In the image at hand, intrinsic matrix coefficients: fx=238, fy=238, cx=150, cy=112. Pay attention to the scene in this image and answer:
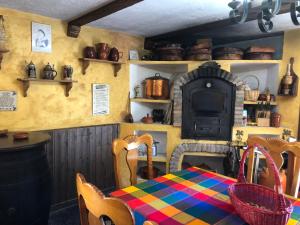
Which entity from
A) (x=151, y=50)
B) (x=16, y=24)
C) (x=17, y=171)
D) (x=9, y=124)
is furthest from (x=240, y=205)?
(x=151, y=50)

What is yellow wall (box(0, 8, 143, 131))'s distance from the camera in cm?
223

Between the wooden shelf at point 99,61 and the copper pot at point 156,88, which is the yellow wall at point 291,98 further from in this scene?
the wooden shelf at point 99,61

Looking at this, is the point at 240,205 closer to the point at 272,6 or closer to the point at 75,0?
→ the point at 272,6

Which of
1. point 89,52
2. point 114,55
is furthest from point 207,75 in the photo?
point 89,52

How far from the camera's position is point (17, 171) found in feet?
5.55

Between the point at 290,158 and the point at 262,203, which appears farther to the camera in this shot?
Answer: the point at 290,158

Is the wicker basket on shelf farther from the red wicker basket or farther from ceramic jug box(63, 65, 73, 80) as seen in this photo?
ceramic jug box(63, 65, 73, 80)

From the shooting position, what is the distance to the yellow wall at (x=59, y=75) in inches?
88.0

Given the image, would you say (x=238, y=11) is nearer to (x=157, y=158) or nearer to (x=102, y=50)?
(x=102, y=50)

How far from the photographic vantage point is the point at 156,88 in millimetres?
3162

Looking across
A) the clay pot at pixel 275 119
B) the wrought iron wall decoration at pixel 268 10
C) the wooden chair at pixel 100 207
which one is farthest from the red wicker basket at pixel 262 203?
the clay pot at pixel 275 119

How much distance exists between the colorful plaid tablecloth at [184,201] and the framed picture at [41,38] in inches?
68.8

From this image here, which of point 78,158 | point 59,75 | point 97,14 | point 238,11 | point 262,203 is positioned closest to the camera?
point 262,203

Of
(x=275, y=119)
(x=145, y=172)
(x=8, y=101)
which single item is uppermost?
(x=8, y=101)
